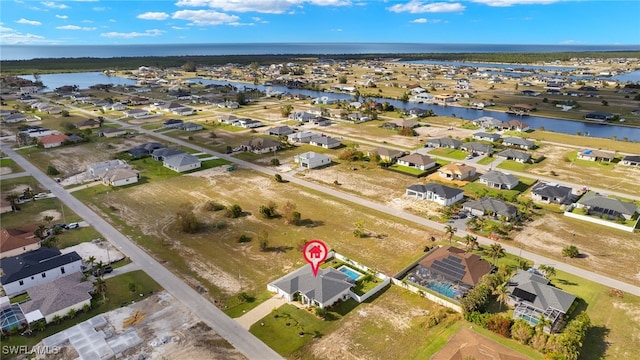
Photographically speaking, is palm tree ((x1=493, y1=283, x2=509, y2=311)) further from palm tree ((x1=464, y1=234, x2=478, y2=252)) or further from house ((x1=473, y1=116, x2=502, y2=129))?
house ((x1=473, y1=116, x2=502, y2=129))

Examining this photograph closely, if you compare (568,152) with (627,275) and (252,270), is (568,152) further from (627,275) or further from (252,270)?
(252,270)

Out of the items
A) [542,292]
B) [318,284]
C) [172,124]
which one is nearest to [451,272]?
[542,292]

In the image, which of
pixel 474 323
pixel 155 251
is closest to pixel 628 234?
pixel 474 323

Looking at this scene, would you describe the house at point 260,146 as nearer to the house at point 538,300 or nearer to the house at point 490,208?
the house at point 490,208


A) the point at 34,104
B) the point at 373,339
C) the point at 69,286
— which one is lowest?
the point at 373,339

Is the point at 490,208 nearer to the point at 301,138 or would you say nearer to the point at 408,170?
the point at 408,170

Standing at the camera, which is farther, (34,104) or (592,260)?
(34,104)

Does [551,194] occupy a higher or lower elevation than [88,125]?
lower

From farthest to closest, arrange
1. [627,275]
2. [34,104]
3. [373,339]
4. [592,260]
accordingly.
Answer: [34,104] → [592,260] → [627,275] → [373,339]
